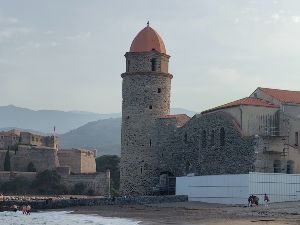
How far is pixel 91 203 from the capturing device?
38.1 metres

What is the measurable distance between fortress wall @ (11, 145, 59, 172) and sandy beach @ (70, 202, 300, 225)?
31699 millimetres

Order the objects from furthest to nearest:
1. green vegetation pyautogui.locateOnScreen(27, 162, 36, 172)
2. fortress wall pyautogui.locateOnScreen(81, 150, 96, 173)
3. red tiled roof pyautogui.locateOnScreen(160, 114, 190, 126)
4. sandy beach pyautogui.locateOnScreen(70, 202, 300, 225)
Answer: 1. fortress wall pyautogui.locateOnScreen(81, 150, 96, 173)
2. green vegetation pyautogui.locateOnScreen(27, 162, 36, 172)
3. red tiled roof pyautogui.locateOnScreen(160, 114, 190, 126)
4. sandy beach pyautogui.locateOnScreen(70, 202, 300, 225)

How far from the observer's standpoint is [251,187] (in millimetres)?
31328

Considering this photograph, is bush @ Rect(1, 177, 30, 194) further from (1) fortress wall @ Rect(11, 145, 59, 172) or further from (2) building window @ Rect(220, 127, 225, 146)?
(2) building window @ Rect(220, 127, 225, 146)

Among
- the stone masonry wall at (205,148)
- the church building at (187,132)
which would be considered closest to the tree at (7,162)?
the church building at (187,132)

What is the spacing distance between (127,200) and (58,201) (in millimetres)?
5039

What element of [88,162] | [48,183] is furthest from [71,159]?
[48,183]

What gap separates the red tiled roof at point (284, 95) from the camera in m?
37.3

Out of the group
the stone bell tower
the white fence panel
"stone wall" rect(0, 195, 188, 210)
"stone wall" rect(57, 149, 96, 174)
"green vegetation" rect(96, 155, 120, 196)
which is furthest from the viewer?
"green vegetation" rect(96, 155, 120, 196)

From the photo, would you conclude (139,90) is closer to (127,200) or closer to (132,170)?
(132,170)

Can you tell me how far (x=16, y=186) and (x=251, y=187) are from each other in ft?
108

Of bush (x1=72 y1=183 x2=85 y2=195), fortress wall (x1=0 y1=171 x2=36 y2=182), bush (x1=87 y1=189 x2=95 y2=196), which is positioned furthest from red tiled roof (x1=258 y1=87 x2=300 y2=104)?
fortress wall (x1=0 y1=171 x2=36 y2=182)

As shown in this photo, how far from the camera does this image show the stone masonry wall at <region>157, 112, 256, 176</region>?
3466cm

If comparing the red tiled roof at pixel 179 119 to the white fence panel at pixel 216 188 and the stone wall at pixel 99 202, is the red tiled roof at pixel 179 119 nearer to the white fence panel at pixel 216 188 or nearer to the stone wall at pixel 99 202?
the white fence panel at pixel 216 188
